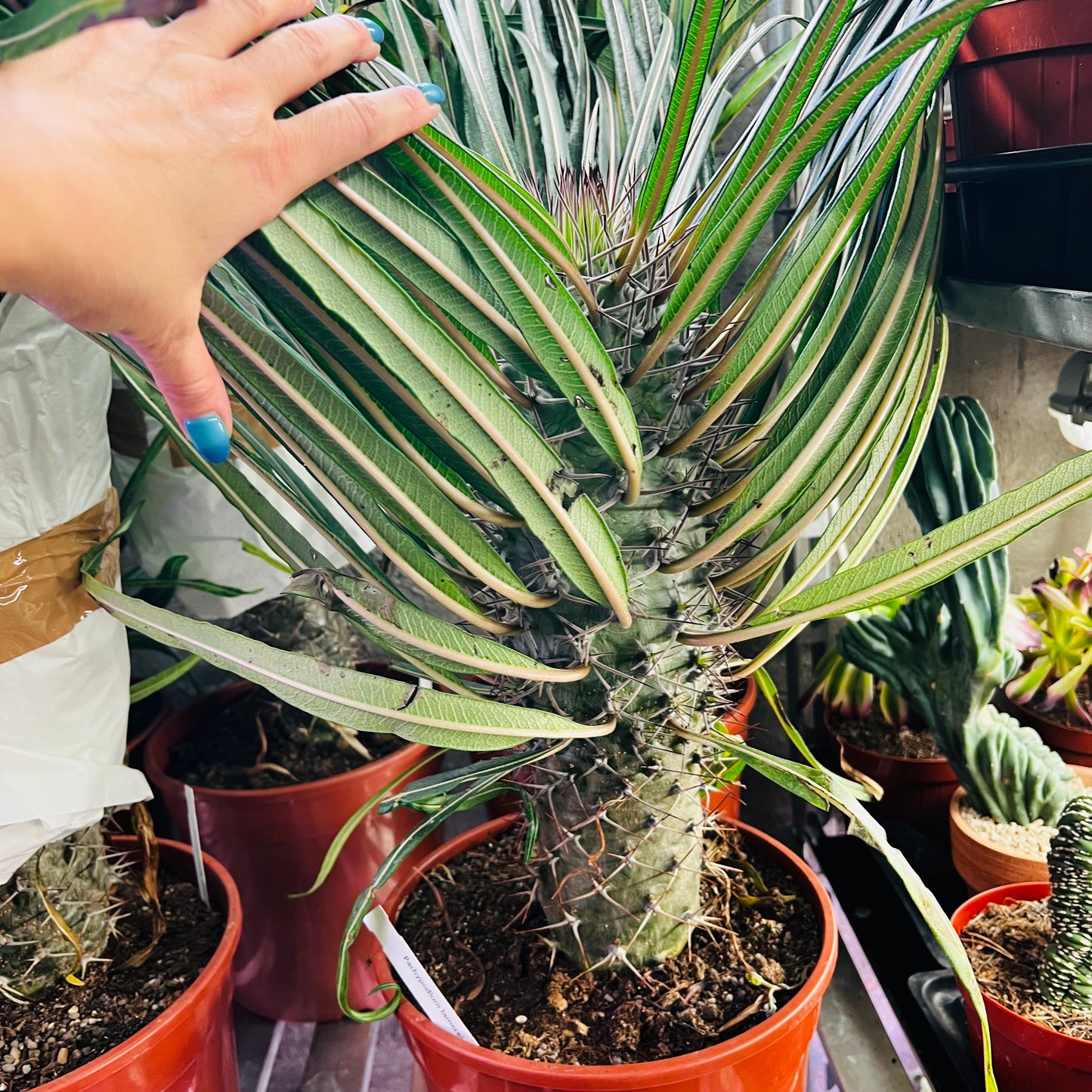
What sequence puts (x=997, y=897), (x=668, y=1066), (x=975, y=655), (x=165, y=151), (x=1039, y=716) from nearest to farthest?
(x=165, y=151) → (x=668, y=1066) → (x=997, y=897) → (x=975, y=655) → (x=1039, y=716)

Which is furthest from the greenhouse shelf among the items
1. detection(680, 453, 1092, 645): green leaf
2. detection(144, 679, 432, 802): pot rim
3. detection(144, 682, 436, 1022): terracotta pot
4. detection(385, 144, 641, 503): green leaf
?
detection(144, 682, 436, 1022): terracotta pot

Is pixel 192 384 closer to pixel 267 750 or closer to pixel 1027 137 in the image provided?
pixel 1027 137

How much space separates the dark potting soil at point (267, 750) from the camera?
1.04 metres

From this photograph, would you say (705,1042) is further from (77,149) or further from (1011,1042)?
(77,149)

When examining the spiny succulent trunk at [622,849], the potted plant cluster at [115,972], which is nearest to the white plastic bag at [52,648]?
the potted plant cluster at [115,972]

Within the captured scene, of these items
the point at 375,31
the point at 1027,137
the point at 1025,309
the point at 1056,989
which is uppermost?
the point at 375,31

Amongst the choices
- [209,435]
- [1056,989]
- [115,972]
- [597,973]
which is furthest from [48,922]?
[1056,989]

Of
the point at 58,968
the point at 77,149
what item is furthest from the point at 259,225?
the point at 58,968

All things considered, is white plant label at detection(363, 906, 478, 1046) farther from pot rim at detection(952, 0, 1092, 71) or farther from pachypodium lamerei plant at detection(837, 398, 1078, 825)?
pot rim at detection(952, 0, 1092, 71)

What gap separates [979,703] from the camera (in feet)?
2.75

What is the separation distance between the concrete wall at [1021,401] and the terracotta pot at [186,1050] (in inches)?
36.9

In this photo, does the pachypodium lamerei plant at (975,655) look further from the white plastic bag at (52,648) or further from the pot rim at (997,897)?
the white plastic bag at (52,648)

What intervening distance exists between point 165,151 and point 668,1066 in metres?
0.53

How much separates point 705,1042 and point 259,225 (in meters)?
0.56
